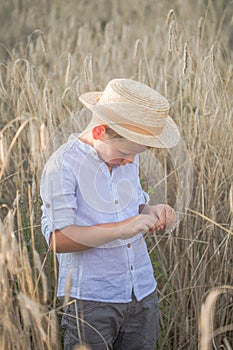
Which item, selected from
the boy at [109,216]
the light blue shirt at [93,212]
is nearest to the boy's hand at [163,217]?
the boy at [109,216]

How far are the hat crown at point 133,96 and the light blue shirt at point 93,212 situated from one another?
0.45 feet

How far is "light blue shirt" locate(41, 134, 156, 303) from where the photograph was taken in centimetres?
156

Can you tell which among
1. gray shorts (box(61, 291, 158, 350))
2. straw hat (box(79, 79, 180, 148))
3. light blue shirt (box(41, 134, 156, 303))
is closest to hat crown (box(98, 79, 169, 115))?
straw hat (box(79, 79, 180, 148))

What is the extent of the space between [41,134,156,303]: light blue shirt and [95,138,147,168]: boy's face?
0.08 feet

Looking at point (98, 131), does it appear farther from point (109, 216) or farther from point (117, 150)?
point (109, 216)

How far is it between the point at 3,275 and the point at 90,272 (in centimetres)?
35

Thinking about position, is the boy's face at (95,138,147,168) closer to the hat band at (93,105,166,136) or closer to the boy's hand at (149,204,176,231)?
the hat band at (93,105,166,136)

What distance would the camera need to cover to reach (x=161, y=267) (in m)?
2.24

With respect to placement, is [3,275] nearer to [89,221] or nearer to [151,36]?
[89,221]

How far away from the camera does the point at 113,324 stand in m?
1.68

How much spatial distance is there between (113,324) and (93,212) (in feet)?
0.98

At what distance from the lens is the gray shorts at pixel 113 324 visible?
164 centimetres

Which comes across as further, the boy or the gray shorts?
the gray shorts

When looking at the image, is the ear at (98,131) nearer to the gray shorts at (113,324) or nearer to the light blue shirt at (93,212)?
the light blue shirt at (93,212)
